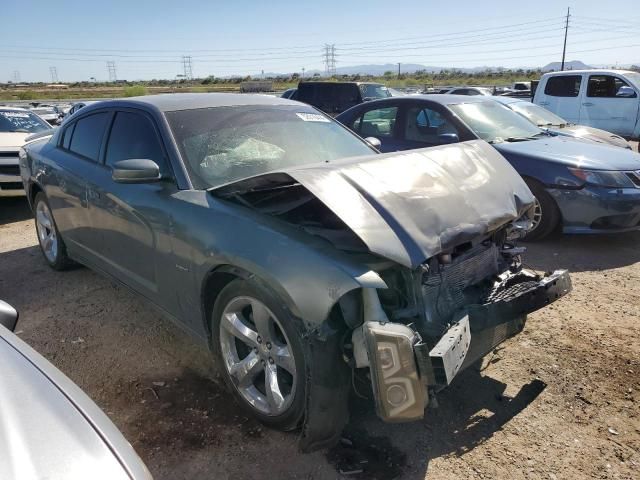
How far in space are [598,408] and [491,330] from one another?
834mm

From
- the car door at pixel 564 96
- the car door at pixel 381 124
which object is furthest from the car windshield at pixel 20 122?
the car door at pixel 564 96

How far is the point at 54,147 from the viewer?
4668 millimetres

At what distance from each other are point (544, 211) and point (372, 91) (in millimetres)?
11202

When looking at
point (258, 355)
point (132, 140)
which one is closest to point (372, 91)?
point (132, 140)

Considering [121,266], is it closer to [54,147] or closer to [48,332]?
[48,332]

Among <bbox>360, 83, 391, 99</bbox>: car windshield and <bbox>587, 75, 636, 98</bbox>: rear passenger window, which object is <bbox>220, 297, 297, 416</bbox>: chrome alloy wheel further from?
<bbox>360, 83, 391, 99</bbox>: car windshield

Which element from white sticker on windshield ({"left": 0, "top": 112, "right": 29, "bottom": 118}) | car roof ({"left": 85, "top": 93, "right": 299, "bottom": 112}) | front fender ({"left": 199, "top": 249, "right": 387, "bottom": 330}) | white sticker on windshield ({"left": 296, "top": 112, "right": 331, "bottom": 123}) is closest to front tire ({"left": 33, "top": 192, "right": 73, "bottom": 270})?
car roof ({"left": 85, "top": 93, "right": 299, "bottom": 112})

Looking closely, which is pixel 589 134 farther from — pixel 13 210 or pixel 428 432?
pixel 13 210

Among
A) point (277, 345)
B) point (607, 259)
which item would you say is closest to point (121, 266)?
point (277, 345)

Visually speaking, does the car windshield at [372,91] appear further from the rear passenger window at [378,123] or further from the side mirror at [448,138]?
the side mirror at [448,138]

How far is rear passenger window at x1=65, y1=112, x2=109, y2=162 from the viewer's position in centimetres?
398

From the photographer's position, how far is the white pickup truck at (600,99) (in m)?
11.3

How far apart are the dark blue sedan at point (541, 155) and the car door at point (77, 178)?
3.69m

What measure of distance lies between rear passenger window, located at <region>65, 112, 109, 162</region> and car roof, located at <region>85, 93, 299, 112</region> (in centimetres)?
16
